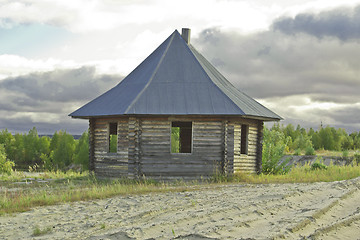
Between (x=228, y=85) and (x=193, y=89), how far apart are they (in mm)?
3083

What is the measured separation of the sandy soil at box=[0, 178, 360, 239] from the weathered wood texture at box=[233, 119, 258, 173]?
662cm

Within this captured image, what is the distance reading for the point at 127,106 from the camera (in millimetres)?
18344

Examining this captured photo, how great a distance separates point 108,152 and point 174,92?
13.7 feet

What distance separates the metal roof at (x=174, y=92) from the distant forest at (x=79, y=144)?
472 centimetres

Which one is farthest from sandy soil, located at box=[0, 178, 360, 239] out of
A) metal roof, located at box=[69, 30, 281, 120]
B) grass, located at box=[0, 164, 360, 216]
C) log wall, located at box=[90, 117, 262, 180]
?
metal roof, located at box=[69, 30, 281, 120]

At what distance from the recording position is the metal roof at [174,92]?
1830cm

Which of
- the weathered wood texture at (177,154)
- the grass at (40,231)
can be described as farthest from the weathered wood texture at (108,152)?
the grass at (40,231)

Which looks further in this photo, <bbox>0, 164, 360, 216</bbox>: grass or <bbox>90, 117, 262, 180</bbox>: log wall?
<bbox>90, 117, 262, 180</bbox>: log wall

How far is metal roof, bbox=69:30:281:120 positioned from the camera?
18297 millimetres

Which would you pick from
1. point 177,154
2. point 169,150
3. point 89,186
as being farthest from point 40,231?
point 177,154

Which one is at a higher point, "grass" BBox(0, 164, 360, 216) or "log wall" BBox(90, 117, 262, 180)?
"log wall" BBox(90, 117, 262, 180)

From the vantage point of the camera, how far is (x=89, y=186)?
17266 mm

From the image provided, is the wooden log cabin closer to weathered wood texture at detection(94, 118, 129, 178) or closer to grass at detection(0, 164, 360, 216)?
weathered wood texture at detection(94, 118, 129, 178)

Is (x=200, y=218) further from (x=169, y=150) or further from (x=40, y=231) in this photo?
(x=169, y=150)
